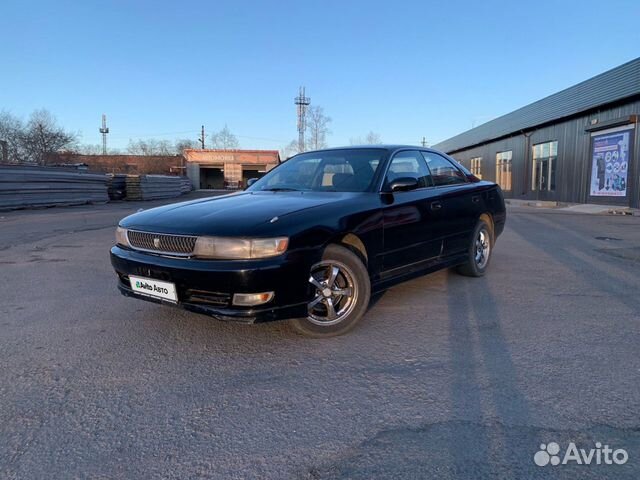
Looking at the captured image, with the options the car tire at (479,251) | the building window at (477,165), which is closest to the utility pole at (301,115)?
the building window at (477,165)

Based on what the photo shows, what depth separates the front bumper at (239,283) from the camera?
2922mm

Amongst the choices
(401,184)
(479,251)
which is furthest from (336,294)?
(479,251)

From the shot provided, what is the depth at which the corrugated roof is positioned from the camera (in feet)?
55.9

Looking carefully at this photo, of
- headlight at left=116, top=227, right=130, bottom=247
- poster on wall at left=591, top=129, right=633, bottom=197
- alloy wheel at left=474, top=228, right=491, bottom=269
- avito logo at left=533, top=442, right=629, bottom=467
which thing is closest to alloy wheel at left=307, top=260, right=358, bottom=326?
headlight at left=116, top=227, right=130, bottom=247

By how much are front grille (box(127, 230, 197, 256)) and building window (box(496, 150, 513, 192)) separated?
1158 inches

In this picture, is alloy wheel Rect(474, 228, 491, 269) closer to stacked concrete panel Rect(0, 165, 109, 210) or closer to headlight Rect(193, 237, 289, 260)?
headlight Rect(193, 237, 289, 260)

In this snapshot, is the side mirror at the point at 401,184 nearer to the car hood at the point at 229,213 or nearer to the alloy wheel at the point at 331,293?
the car hood at the point at 229,213

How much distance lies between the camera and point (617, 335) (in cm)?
349

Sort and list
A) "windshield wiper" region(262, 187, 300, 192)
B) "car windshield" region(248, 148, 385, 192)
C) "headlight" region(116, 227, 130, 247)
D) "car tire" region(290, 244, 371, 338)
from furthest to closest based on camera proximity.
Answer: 1. "windshield wiper" region(262, 187, 300, 192)
2. "car windshield" region(248, 148, 385, 192)
3. "headlight" region(116, 227, 130, 247)
4. "car tire" region(290, 244, 371, 338)

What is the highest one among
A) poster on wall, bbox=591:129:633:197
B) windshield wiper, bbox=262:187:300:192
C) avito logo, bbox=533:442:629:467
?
poster on wall, bbox=591:129:633:197

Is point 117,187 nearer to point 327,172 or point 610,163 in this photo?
point 327,172

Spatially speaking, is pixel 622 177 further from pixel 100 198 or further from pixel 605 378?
pixel 100 198

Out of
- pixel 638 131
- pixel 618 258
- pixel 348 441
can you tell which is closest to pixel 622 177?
pixel 638 131

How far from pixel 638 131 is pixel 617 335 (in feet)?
56.5
